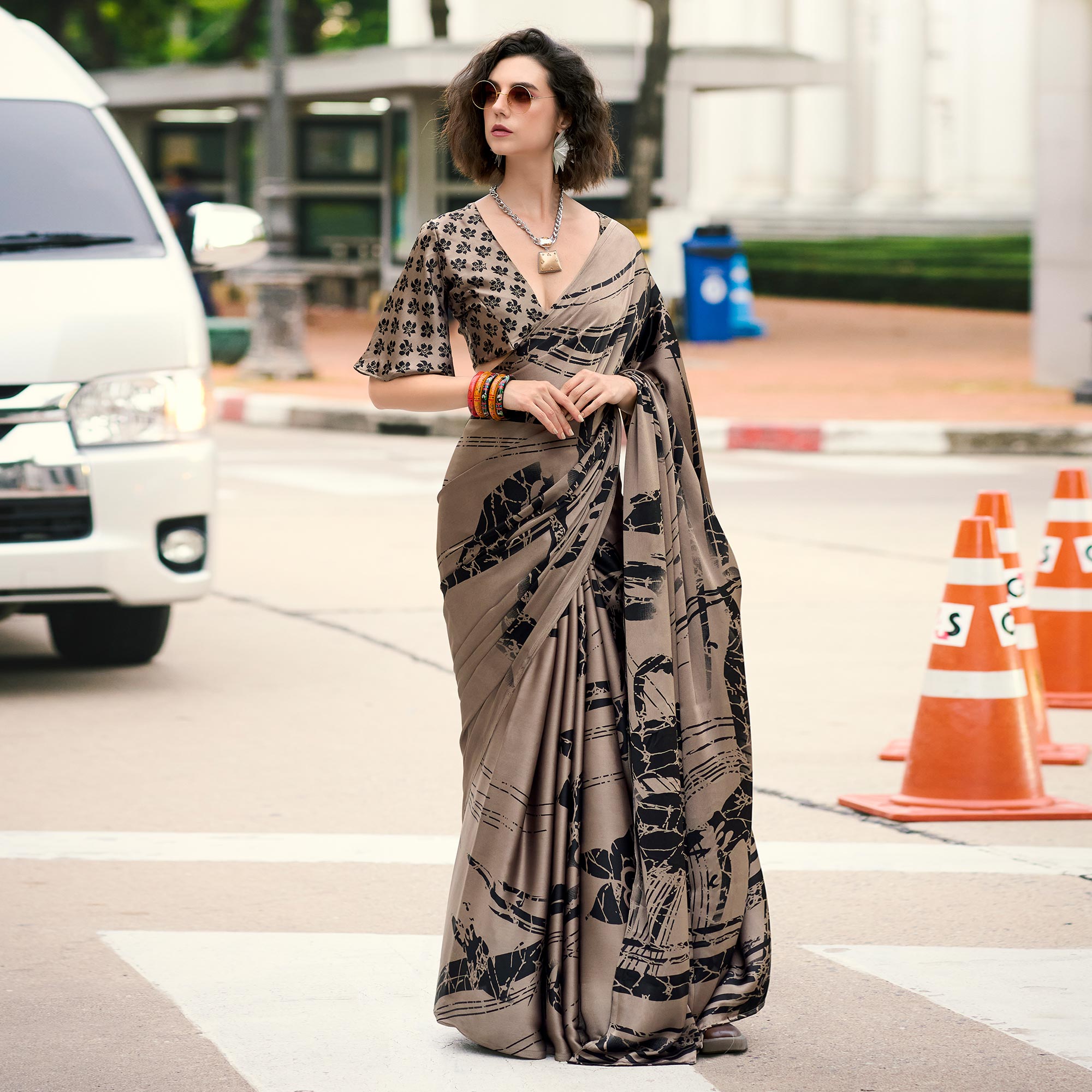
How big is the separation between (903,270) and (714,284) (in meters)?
12.2

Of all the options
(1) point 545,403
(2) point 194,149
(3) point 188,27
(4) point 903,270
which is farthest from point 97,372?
(3) point 188,27

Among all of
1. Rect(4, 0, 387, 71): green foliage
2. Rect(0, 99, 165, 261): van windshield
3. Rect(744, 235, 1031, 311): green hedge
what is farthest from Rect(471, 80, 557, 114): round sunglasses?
Rect(4, 0, 387, 71): green foliage

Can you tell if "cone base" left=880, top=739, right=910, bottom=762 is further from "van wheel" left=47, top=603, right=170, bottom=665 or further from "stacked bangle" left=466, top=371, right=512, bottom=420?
"stacked bangle" left=466, top=371, right=512, bottom=420

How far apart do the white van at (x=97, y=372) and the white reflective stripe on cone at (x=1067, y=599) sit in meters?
2.85

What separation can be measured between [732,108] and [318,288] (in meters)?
20.4

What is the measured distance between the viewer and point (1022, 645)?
6309 mm

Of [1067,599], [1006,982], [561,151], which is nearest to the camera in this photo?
[561,151]

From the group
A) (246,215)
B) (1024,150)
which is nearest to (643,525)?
(246,215)

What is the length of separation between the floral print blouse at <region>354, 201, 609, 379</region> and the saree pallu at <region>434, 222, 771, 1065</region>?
0.18 ft

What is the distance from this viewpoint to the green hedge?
34562mm

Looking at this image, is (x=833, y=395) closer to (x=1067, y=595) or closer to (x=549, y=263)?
(x=1067, y=595)

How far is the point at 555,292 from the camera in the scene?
3814mm

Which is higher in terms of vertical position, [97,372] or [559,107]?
[559,107]

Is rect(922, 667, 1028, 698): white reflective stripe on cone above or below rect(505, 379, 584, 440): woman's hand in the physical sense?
below
